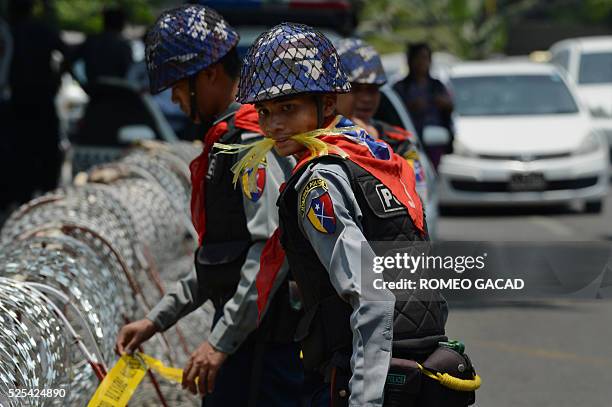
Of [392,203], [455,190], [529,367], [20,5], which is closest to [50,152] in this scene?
[20,5]

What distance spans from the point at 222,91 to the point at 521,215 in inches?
451

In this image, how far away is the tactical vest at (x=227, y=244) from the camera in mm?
4586

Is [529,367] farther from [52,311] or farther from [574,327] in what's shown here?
[52,311]

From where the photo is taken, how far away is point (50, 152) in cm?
1327

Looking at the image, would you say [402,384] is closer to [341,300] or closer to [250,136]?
[341,300]

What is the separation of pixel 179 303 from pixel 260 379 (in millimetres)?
407

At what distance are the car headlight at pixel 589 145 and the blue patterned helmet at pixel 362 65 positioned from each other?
939 cm

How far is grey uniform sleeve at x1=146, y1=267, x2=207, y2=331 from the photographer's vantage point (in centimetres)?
478

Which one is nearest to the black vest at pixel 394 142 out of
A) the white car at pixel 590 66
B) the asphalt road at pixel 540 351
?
the asphalt road at pixel 540 351

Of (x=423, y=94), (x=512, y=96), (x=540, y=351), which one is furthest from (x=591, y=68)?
(x=540, y=351)

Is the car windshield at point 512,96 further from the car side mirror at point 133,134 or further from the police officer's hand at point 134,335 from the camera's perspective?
the police officer's hand at point 134,335

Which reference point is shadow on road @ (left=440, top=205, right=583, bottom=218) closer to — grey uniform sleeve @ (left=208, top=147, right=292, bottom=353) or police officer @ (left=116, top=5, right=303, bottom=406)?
police officer @ (left=116, top=5, right=303, bottom=406)

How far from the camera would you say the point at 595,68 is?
22.0 metres

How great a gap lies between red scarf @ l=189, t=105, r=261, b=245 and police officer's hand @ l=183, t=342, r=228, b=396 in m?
0.50
